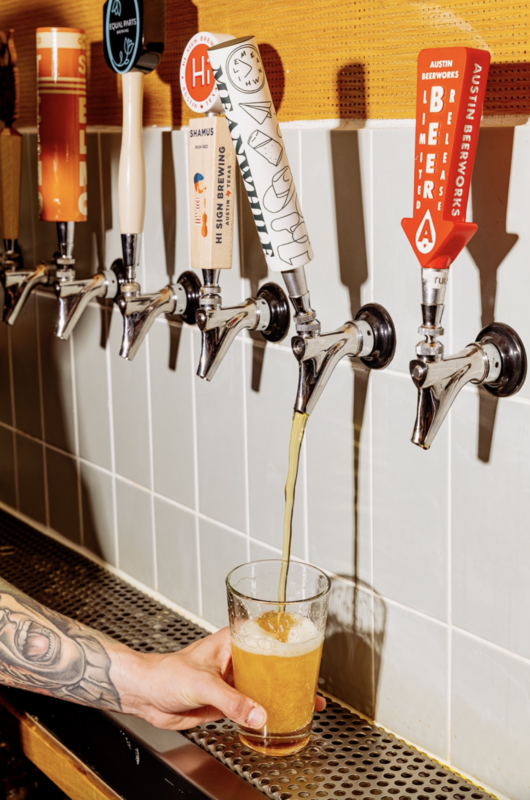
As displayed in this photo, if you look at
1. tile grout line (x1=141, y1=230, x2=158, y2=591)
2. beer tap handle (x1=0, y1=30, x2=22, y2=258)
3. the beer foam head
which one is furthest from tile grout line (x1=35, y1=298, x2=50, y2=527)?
the beer foam head

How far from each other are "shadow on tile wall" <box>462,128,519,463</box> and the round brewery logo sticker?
0.27 metres

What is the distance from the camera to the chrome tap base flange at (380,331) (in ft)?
2.90

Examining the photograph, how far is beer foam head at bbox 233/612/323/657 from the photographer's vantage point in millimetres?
851

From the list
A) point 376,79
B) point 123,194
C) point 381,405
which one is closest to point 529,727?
point 381,405

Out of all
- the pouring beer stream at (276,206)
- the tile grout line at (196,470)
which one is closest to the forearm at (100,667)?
the pouring beer stream at (276,206)

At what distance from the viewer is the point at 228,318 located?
957 mm

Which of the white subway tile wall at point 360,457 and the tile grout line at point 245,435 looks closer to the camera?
the white subway tile wall at point 360,457

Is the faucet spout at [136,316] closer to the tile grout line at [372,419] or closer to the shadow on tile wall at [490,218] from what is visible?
the tile grout line at [372,419]

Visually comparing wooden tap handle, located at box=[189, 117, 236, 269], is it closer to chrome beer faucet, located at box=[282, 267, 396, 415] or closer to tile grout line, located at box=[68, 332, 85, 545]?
chrome beer faucet, located at box=[282, 267, 396, 415]

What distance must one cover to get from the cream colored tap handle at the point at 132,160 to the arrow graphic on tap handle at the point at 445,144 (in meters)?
0.45

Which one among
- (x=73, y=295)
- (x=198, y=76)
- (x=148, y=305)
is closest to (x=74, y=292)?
(x=73, y=295)

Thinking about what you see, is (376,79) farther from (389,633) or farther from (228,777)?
(228,777)

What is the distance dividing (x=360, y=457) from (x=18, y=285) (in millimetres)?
591

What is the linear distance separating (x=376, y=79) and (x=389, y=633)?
53 cm
